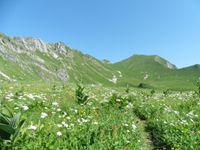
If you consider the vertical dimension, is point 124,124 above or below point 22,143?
above

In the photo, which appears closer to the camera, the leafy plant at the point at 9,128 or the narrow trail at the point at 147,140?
the leafy plant at the point at 9,128

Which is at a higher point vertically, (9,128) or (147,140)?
(147,140)

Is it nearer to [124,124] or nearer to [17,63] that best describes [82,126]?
[124,124]

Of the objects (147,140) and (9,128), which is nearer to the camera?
(9,128)

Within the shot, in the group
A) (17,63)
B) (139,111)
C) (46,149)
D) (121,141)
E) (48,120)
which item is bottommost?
(46,149)

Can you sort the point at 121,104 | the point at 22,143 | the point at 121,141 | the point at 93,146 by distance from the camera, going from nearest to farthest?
the point at 22,143
the point at 93,146
the point at 121,141
the point at 121,104

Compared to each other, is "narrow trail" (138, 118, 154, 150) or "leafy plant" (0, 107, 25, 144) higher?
"narrow trail" (138, 118, 154, 150)

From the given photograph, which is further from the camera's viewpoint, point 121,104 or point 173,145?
point 121,104

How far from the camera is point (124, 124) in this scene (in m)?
12.9

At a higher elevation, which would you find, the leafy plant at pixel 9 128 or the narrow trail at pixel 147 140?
the narrow trail at pixel 147 140

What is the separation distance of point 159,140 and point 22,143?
6.74 m

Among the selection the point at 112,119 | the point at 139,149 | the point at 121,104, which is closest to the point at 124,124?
the point at 112,119

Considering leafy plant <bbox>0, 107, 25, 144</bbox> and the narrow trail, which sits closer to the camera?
leafy plant <bbox>0, 107, 25, 144</bbox>

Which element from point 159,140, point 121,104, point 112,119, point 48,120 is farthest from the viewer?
point 121,104
